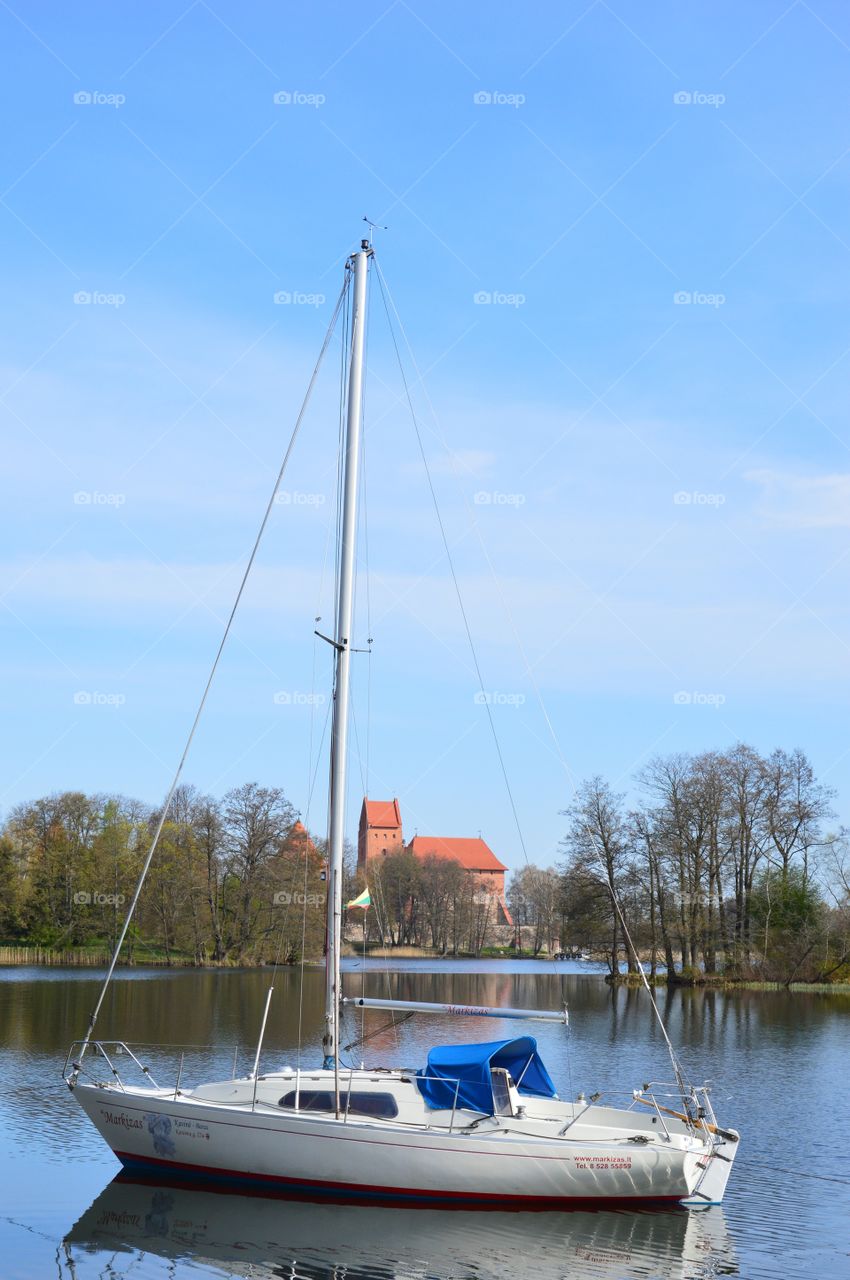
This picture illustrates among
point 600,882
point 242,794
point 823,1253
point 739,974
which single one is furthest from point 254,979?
point 823,1253

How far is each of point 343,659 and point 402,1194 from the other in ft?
28.9

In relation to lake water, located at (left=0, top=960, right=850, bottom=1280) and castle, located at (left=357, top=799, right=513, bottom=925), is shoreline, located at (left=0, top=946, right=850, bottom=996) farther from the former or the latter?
castle, located at (left=357, top=799, right=513, bottom=925)

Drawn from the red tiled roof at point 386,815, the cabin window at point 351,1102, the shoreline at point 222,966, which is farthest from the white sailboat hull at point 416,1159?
the red tiled roof at point 386,815

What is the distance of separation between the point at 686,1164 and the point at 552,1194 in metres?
2.11

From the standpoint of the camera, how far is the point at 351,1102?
1861 centimetres

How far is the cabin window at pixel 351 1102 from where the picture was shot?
1850 centimetres

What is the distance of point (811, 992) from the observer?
61438 mm

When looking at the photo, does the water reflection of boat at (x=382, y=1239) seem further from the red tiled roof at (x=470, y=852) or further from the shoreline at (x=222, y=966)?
the red tiled roof at (x=470, y=852)

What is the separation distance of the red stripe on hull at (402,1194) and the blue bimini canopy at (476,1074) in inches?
49.2

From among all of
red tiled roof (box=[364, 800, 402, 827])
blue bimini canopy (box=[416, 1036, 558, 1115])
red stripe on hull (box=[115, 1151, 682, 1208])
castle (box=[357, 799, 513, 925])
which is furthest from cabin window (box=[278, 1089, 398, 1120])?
red tiled roof (box=[364, 800, 402, 827])

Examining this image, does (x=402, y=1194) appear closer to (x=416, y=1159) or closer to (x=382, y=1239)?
(x=416, y=1159)

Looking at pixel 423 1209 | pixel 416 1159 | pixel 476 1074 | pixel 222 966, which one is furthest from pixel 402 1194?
pixel 222 966

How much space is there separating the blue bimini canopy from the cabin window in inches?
25.4

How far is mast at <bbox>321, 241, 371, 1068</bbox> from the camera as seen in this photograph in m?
20.2
